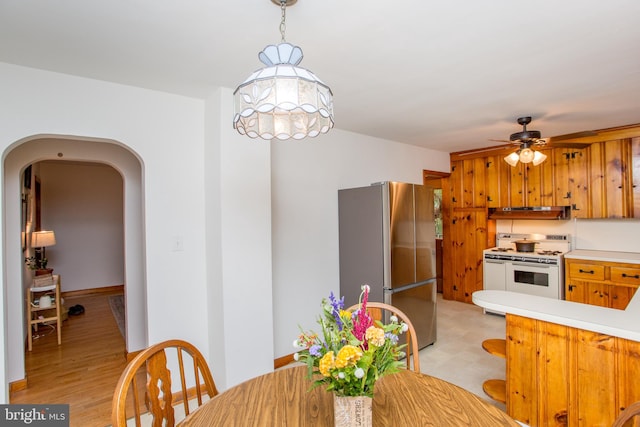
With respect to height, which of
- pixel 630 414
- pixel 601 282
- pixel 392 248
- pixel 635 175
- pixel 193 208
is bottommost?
pixel 601 282

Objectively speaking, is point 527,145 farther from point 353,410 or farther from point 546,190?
point 353,410

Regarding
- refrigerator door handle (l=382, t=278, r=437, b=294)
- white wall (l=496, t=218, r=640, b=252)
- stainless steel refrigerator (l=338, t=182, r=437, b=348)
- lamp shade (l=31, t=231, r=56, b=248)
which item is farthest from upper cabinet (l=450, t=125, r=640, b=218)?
lamp shade (l=31, t=231, r=56, b=248)

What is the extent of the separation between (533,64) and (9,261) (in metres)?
4.08

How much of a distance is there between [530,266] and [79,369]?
511 centimetres

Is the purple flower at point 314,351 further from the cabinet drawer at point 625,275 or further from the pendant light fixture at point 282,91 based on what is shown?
the cabinet drawer at point 625,275

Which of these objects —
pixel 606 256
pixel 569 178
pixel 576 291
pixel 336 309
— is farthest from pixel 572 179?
pixel 336 309

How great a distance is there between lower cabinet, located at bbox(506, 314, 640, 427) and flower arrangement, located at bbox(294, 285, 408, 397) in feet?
4.64

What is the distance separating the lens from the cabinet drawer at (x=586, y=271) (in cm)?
365

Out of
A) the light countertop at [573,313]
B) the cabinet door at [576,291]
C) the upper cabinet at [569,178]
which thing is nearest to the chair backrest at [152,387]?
the light countertop at [573,313]

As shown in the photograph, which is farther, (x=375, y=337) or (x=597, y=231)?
(x=597, y=231)

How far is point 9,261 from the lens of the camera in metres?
2.60

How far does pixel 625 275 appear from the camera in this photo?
136 inches

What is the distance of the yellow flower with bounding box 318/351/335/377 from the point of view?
938 millimetres

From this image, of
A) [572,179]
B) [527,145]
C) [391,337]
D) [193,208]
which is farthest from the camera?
[572,179]
